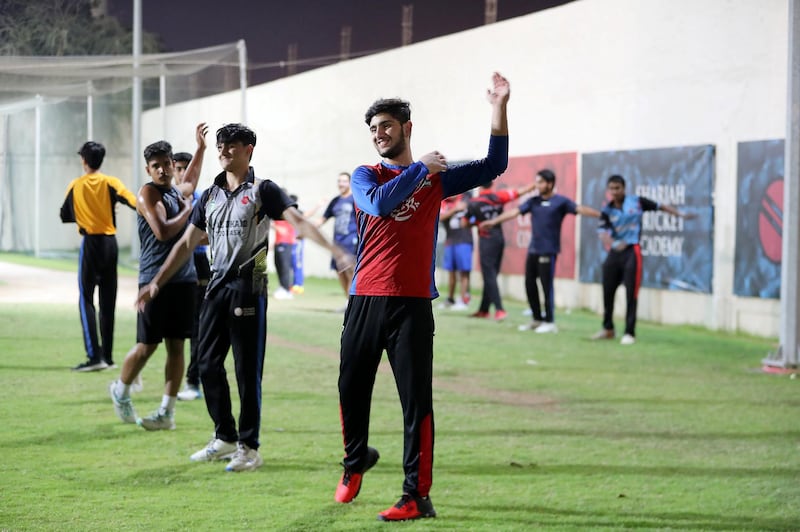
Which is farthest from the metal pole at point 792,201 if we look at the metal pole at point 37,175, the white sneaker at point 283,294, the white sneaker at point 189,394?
the metal pole at point 37,175

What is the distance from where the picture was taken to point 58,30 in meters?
23.2

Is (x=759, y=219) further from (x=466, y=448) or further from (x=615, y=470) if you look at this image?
(x=615, y=470)

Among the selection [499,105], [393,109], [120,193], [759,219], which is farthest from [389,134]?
[759,219]

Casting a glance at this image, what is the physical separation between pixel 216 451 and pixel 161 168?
2176 mm

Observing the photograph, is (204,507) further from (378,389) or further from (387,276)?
(378,389)

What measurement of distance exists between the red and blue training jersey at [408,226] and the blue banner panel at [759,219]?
1061 cm

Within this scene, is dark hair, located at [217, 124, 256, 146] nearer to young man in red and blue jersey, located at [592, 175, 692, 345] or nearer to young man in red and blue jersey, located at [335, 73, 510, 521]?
young man in red and blue jersey, located at [335, 73, 510, 521]

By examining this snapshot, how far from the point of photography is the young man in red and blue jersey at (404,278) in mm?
5766

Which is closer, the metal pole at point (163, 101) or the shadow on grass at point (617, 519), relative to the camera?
the shadow on grass at point (617, 519)

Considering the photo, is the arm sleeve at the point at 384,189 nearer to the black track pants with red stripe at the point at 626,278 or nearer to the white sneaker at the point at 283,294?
the black track pants with red stripe at the point at 626,278

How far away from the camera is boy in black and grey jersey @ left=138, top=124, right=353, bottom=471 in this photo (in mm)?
6773

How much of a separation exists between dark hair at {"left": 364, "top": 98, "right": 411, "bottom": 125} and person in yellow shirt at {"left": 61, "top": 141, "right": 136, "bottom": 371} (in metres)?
5.97

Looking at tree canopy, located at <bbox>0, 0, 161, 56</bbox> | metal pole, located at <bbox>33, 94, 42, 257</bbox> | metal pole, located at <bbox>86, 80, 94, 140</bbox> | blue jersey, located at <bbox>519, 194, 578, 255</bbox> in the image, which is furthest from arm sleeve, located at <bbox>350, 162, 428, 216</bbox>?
metal pole, located at <bbox>33, 94, 42, 257</bbox>

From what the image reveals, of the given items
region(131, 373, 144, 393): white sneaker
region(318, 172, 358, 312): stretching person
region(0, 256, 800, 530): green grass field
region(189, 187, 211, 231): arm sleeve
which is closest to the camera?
region(0, 256, 800, 530): green grass field
